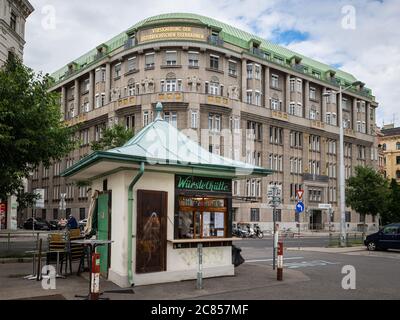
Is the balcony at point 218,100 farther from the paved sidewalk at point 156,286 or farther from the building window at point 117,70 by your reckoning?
the paved sidewalk at point 156,286

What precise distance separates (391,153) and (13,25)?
82239 millimetres

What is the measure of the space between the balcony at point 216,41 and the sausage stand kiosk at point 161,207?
38.0 metres

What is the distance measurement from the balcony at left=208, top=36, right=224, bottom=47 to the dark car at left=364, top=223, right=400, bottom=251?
30.5 meters

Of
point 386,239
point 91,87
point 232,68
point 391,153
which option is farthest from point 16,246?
point 391,153

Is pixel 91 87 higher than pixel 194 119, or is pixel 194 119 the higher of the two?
pixel 91 87

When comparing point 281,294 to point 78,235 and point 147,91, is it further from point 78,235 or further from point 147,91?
point 147,91

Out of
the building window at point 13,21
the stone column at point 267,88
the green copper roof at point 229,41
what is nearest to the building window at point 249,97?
the stone column at point 267,88

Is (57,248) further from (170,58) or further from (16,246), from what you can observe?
(170,58)

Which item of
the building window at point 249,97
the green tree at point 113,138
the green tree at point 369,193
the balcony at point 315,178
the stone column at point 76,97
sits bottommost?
the green tree at point 369,193

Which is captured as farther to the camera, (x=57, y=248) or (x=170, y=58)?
(x=170, y=58)

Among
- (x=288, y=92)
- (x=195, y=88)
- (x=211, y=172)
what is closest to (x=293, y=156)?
(x=288, y=92)

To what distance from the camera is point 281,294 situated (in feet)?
35.6

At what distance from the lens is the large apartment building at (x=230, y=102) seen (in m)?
49.2

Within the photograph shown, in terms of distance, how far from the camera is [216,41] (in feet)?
167
